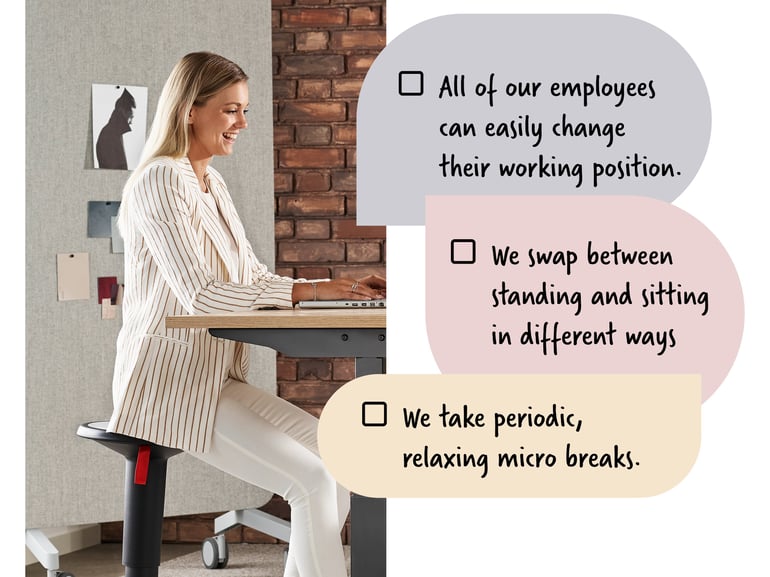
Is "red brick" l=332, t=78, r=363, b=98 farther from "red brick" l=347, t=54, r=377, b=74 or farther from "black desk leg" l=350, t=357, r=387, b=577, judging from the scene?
"black desk leg" l=350, t=357, r=387, b=577

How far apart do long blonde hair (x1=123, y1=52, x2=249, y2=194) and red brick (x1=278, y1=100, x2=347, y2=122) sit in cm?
127

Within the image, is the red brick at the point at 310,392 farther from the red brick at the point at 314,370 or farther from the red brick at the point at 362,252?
the red brick at the point at 362,252

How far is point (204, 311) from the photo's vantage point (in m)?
1.80

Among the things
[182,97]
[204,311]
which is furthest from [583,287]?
[182,97]

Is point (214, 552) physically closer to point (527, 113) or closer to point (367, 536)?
point (367, 536)

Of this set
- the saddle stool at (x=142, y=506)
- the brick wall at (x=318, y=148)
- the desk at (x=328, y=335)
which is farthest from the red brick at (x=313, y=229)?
the desk at (x=328, y=335)

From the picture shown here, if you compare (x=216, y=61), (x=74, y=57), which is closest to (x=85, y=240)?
(x=74, y=57)

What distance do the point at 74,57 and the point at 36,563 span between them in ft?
5.37

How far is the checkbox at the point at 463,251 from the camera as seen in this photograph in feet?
3.15

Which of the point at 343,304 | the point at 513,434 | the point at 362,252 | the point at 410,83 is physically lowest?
the point at 513,434

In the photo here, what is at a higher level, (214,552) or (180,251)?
(180,251)

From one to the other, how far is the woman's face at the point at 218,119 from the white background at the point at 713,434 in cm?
118

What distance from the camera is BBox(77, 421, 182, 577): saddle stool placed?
6.30ft

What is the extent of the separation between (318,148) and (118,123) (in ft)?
2.40
